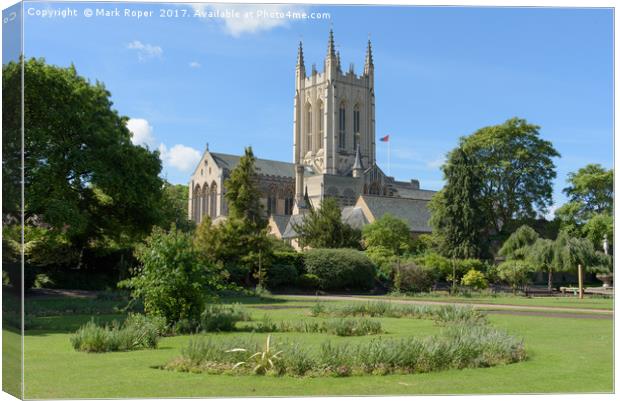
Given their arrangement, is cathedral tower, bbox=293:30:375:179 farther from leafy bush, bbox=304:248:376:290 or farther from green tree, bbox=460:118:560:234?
leafy bush, bbox=304:248:376:290

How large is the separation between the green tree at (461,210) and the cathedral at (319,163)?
35.3 meters

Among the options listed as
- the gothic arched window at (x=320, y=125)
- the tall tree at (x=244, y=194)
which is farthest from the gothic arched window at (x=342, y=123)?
the tall tree at (x=244, y=194)

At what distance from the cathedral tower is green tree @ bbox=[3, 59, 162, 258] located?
Result: 5298 cm

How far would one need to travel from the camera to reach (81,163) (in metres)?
26.2

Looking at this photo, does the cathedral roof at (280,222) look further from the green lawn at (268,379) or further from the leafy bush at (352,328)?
the green lawn at (268,379)

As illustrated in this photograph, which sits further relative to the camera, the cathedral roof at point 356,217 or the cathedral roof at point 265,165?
the cathedral roof at point 265,165

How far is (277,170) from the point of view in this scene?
338ft

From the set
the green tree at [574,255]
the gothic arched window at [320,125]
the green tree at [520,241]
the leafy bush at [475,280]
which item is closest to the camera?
the green tree at [574,255]

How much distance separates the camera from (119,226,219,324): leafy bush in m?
15.7

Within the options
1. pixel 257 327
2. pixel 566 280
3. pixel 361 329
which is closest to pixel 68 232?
pixel 257 327

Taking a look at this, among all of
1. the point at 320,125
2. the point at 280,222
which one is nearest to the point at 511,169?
the point at 280,222

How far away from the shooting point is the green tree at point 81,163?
79.6ft

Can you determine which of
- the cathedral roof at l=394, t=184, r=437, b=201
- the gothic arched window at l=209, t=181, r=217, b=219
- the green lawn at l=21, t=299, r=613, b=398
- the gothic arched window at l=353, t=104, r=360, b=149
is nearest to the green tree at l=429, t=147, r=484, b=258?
the green lawn at l=21, t=299, r=613, b=398

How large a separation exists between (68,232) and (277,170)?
75022mm
